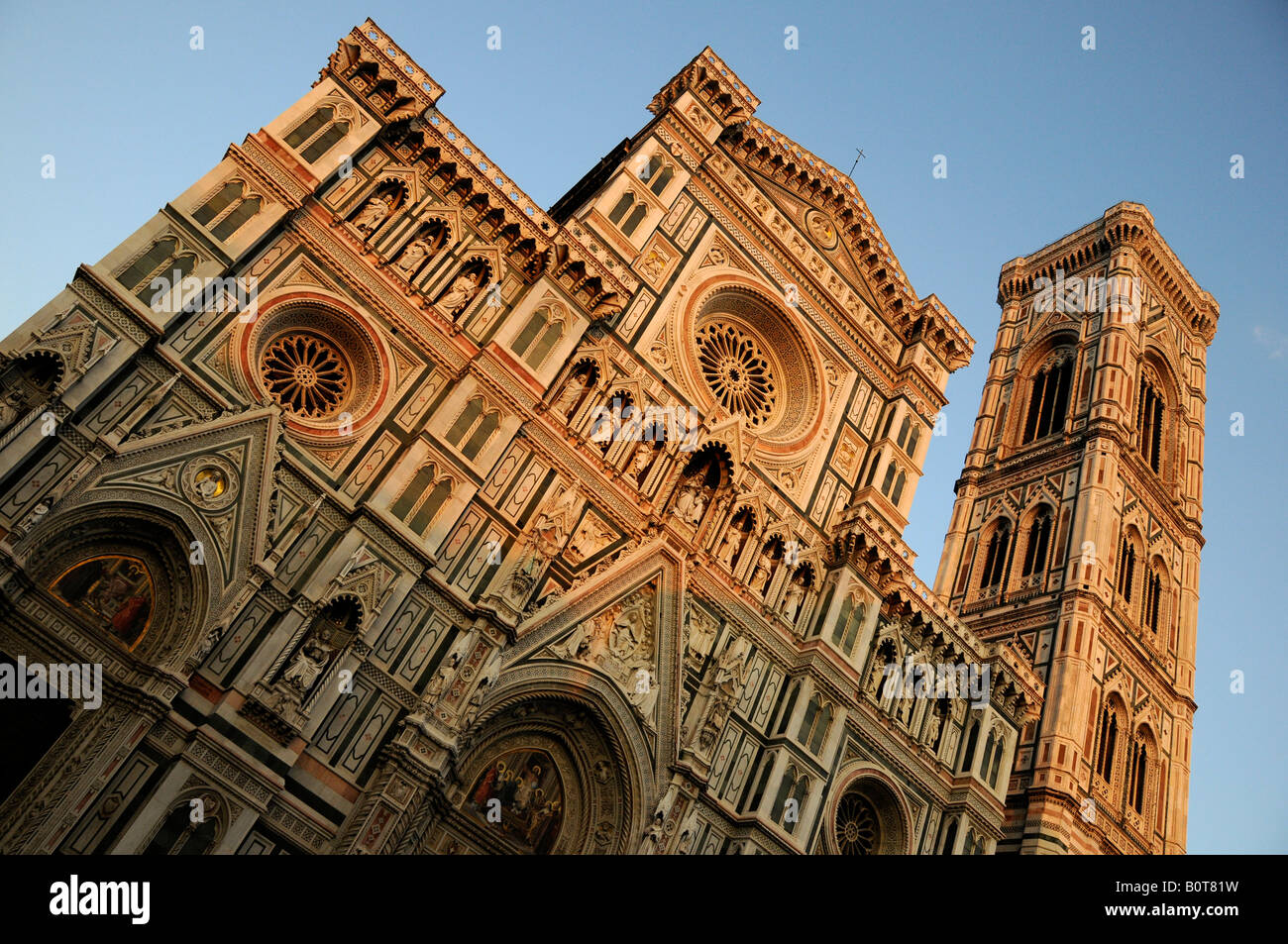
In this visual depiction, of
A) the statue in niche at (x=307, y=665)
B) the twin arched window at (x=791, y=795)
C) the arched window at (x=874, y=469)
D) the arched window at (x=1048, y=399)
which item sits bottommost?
the statue in niche at (x=307, y=665)

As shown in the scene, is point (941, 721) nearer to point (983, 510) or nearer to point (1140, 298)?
point (983, 510)

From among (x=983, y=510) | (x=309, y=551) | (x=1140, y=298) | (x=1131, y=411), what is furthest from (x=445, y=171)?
(x=1140, y=298)

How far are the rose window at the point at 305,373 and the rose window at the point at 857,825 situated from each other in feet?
43.1

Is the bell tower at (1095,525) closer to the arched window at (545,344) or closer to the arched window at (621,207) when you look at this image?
the arched window at (545,344)

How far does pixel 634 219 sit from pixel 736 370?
4382 millimetres

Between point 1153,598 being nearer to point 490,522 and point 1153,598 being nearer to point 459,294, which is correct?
point 490,522

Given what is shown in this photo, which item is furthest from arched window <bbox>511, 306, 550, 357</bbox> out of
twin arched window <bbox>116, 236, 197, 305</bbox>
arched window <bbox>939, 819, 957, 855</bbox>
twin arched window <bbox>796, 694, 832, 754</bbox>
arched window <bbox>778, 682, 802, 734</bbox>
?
arched window <bbox>939, 819, 957, 855</bbox>

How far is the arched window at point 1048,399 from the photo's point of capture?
1693 inches

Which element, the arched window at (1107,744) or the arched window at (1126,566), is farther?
the arched window at (1126,566)

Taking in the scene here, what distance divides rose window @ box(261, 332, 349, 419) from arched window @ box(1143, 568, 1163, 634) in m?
30.4

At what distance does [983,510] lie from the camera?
Answer: 41312 millimetres

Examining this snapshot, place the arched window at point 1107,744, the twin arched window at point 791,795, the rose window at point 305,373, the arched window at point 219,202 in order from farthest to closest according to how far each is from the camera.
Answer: the arched window at point 1107,744
the twin arched window at point 791,795
the rose window at point 305,373
the arched window at point 219,202

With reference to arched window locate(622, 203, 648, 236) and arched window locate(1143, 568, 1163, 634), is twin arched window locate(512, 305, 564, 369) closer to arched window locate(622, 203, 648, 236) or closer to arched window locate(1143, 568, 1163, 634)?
arched window locate(622, 203, 648, 236)

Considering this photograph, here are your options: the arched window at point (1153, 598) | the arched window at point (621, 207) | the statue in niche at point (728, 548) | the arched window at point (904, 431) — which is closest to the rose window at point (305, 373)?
the arched window at point (621, 207)
